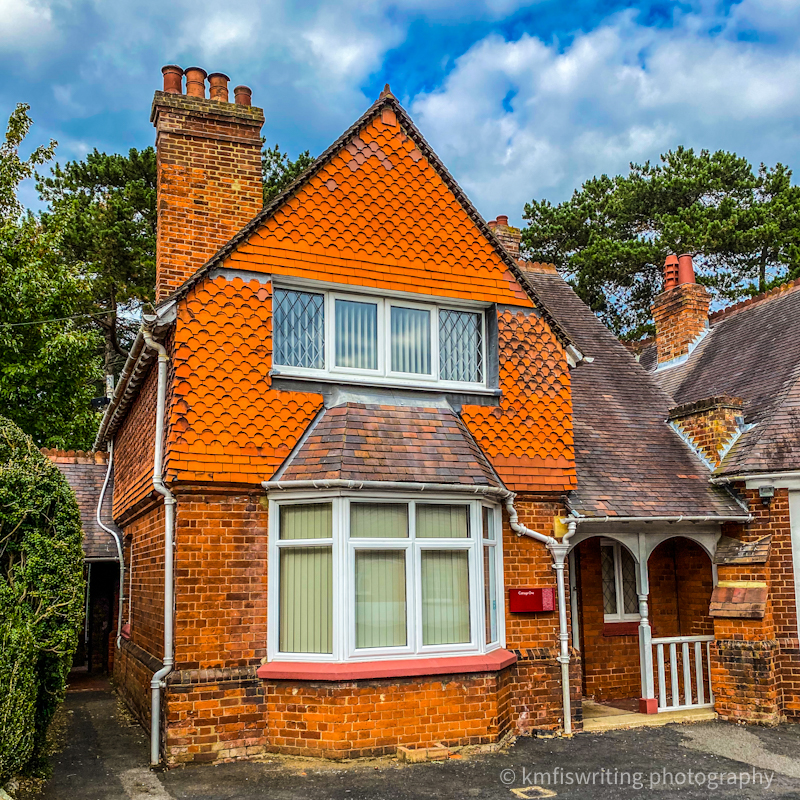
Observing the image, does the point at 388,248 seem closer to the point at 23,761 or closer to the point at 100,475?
the point at 23,761

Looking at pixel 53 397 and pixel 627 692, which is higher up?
pixel 53 397

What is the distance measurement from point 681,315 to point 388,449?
11184 mm

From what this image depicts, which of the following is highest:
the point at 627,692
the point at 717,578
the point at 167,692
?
the point at 717,578

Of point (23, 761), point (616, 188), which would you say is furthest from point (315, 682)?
point (616, 188)

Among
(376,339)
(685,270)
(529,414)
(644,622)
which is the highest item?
(685,270)

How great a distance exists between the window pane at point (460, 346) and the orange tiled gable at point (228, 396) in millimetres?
2057

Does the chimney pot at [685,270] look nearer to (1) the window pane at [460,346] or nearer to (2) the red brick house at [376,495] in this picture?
(2) the red brick house at [376,495]

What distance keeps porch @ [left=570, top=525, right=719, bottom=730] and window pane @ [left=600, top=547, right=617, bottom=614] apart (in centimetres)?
2

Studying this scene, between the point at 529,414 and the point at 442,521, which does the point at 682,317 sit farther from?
the point at 442,521

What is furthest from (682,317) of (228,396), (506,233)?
(228,396)

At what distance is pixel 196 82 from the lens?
37.7 ft

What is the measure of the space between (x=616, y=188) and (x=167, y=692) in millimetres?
32696

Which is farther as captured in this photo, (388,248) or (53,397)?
(53,397)

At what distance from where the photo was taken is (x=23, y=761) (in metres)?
6.89
